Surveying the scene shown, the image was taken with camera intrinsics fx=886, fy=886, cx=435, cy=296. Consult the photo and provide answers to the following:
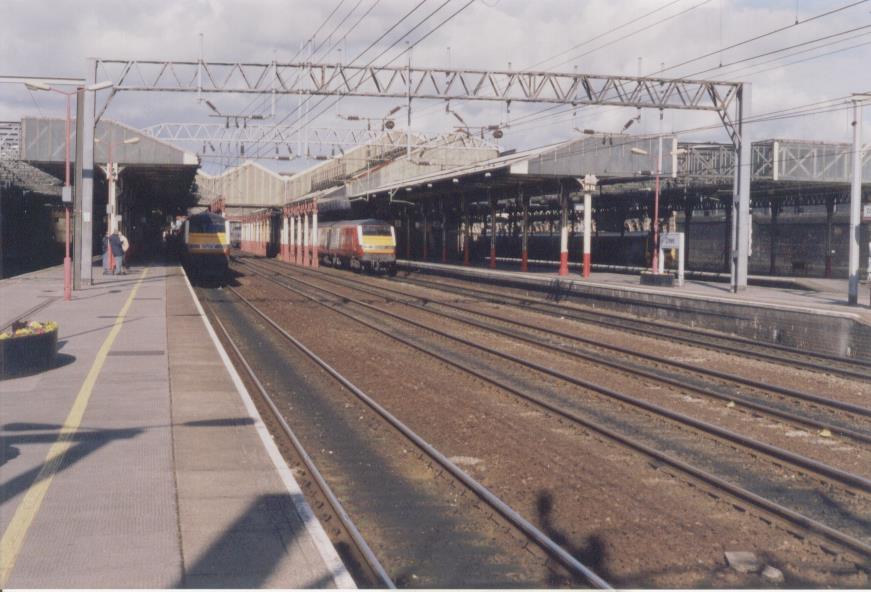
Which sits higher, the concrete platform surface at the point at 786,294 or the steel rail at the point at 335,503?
the concrete platform surface at the point at 786,294

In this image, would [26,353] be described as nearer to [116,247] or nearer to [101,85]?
[101,85]

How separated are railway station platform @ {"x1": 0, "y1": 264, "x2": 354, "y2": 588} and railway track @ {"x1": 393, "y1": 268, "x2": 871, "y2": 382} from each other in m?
11.2

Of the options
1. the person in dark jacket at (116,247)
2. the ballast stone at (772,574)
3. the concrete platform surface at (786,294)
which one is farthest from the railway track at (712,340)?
the person in dark jacket at (116,247)

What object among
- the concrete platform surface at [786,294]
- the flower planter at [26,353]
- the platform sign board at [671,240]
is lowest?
the flower planter at [26,353]

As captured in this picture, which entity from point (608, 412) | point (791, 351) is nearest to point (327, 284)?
point (791, 351)

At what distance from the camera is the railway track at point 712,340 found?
57.9 feet

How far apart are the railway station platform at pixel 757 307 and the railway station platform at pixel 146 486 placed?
14882mm

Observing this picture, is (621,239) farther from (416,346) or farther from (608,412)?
(608,412)

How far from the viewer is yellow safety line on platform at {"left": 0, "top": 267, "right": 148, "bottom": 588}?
5848 mm

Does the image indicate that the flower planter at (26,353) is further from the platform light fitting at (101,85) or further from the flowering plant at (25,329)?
the platform light fitting at (101,85)

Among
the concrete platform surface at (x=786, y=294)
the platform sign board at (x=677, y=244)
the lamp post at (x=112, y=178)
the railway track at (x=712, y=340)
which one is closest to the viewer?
the railway track at (x=712, y=340)

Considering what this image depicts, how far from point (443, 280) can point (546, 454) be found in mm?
35455

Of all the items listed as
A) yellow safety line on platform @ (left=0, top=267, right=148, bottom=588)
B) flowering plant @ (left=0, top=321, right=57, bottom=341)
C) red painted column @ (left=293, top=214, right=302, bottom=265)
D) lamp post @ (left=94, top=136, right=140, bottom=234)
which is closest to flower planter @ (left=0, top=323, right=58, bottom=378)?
flowering plant @ (left=0, top=321, right=57, bottom=341)

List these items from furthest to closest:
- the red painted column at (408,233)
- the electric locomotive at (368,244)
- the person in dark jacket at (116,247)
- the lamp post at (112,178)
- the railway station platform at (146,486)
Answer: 1. the red painted column at (408,233)
2. the electric locomotive at (368,244)
3. the person in dark jacket at (116,247)
4. the lamp post at (112,178)
5. the railway station platform at (146,486)
